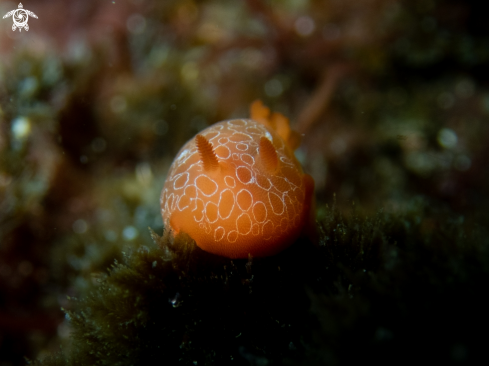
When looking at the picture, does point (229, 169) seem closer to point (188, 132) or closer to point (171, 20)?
point (188, 132)

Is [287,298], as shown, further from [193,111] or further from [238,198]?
[193,111]

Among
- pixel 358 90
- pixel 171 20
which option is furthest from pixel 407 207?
pixel 171 20

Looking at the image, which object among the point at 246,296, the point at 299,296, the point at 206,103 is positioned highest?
the point at 206,103

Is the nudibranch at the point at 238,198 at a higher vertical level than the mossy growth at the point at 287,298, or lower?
higher

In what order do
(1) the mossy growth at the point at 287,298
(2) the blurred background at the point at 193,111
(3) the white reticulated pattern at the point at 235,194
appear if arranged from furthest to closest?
(2) the blurred background at the point at 193,111, (3) the white reticulated pattern at the point at 235,194, (1) the mossy growth at the point at 287,298

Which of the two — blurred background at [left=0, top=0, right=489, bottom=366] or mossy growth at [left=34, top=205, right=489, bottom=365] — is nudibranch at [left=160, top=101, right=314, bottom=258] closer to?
mossy growth at [left=34, top=205, right=489, bottom=365]

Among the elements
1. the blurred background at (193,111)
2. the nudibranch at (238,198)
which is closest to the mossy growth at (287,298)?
the nudibranch at (238,198)

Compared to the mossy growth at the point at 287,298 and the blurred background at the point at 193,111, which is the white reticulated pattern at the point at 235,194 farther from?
the blurred background at the point at 193,111
